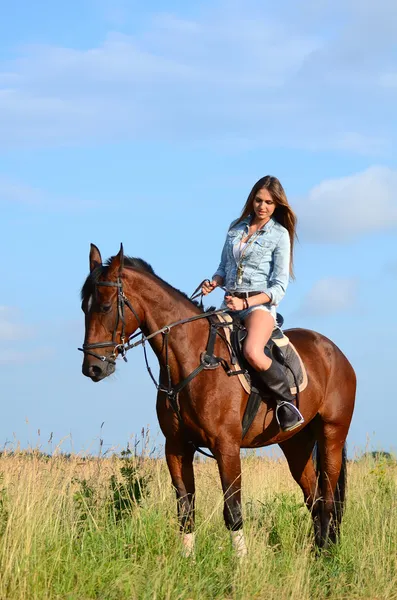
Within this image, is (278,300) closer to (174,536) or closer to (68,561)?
(174,536)

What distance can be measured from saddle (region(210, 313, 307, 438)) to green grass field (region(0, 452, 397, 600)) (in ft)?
3.35

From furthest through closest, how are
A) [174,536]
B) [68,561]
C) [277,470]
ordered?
[277,470] → [174,536] → [68,561]

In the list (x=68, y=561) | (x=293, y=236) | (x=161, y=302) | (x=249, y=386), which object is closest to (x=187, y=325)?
(x=161, y=302)

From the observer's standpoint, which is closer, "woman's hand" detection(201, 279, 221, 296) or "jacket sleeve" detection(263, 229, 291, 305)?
"jacket sleeve" detection(263, 229, 291, 305)

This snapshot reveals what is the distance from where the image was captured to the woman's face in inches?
318

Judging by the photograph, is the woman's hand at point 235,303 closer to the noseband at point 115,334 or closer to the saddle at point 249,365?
the saddle at point 249,365

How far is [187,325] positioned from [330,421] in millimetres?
2335

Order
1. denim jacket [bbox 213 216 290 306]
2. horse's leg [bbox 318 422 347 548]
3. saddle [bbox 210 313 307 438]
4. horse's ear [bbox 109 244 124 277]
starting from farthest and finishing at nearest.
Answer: horse's leg [bbox 318 422 347 548] → denim jacket [bbox 213 216 290 306] → saddle [bbox 210 313 307 438] → horse's ear [bbox 109 244 124 277]

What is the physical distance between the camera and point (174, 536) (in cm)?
725

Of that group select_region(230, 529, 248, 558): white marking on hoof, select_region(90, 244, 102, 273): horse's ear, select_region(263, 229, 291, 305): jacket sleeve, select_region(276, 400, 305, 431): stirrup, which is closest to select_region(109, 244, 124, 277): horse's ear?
select_region(90, 244, 102, 273): horse's ear

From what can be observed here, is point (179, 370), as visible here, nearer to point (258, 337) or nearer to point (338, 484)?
point (258, 337)

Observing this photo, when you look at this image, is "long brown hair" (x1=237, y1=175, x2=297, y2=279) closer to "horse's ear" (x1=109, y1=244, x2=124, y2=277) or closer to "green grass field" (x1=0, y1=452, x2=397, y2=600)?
"horse's ear" (x1=109, y1=244, x2=124, y2=277)

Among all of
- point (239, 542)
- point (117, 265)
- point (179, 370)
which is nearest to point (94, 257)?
point (117, 265)

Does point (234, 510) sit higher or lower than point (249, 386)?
lower
